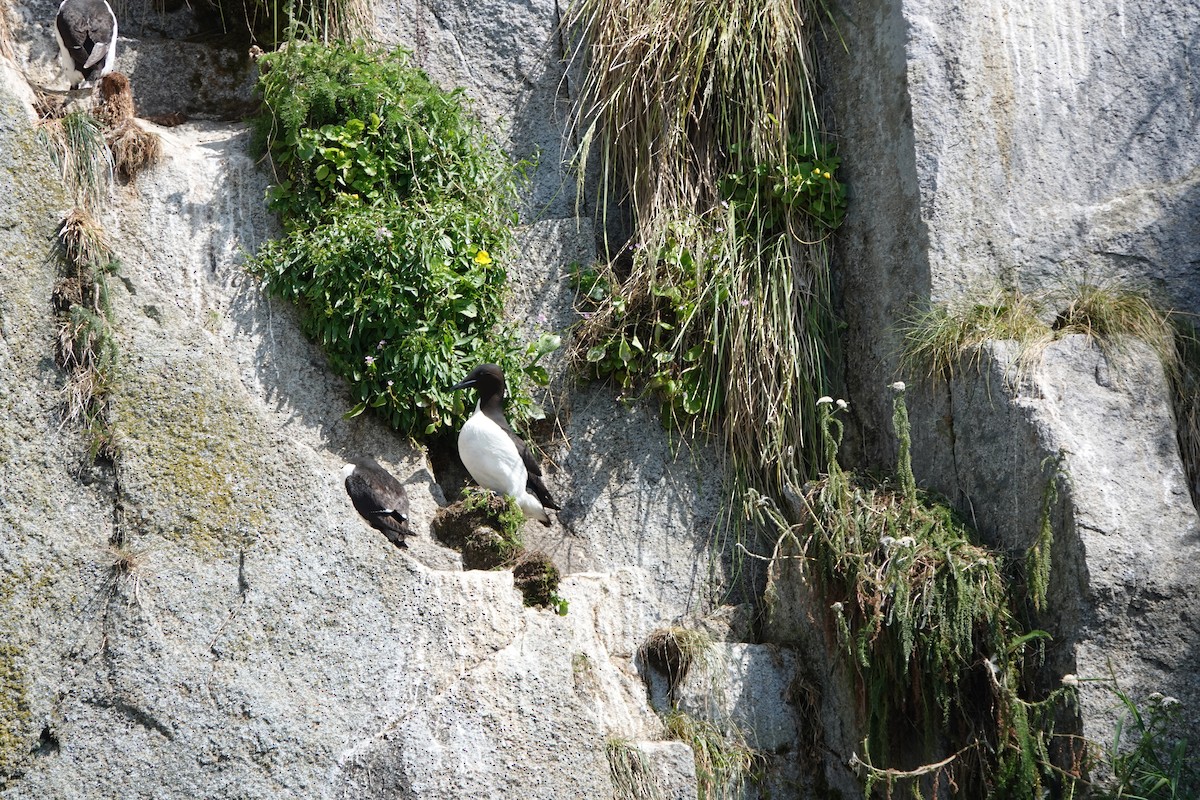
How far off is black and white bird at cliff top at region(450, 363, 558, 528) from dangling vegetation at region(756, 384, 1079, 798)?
135cm

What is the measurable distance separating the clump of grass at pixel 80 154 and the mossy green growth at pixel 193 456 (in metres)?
0.99

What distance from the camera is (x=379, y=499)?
4949 millimetres

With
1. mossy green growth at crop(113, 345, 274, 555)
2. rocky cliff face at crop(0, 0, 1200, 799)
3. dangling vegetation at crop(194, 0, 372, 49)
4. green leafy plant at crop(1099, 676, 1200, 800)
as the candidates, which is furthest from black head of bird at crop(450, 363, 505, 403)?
green leafy plant at crop(1099, 676, 1200, 800)

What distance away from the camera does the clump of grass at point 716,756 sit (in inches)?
192

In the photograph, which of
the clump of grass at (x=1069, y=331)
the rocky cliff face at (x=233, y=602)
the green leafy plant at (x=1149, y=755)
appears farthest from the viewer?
the clump of grass at (x=1069, y=331)

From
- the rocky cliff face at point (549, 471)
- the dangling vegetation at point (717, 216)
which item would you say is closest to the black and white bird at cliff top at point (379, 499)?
the rocky cliff face at point (549, 471)

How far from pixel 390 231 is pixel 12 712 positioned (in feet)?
8.26

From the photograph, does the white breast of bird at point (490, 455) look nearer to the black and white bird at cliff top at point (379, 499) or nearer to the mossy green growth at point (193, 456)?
the black and white bird at cliff top at point (379, 499)

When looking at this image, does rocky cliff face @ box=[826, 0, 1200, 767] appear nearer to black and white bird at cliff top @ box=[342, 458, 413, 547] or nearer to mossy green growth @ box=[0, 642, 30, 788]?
black and white bird at cliff top @ box=[342, 458, 413, 547]

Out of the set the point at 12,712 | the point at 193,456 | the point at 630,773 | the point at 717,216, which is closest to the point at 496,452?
the point at 193,456

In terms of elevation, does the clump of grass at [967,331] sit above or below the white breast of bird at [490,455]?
above

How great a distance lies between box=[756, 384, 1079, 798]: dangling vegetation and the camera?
438cm

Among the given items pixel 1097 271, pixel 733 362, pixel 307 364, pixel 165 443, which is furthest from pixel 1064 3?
pixel 165 443

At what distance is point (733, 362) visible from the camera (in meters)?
5.73
